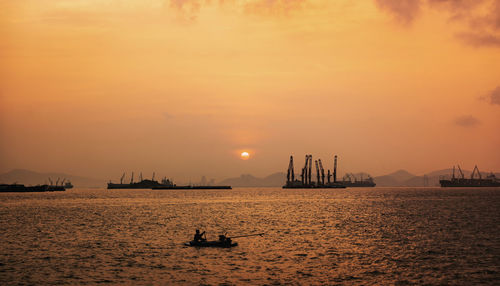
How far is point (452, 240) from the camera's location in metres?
61.4

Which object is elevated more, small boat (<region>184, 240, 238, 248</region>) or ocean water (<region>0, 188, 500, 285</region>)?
small boat (<region>184, 240, 238, 248</region>)

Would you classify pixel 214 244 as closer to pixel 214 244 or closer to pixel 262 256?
pixel 214 244

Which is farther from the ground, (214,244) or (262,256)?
(214,244)

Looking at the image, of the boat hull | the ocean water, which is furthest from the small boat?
the ocean water

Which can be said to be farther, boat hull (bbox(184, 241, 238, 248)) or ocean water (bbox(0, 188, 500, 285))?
boat hull (bbox(184, 241, 238, 248))

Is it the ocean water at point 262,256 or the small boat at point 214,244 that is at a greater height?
the small boat at point 214,244

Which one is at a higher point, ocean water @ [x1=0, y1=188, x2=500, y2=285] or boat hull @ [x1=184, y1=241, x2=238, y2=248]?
boat hull @ [x1=184, y1=241, x2=238, y2=248]

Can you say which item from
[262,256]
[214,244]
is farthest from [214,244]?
[262,256]

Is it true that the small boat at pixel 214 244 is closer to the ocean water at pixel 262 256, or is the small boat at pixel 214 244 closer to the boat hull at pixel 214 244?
the boat hull at pixel 214 244

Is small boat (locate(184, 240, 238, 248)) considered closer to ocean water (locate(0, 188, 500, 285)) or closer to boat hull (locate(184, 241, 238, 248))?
boat hull (locate(184, 241, 238, 248))

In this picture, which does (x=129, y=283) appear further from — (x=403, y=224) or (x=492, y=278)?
(x=403, y=224)

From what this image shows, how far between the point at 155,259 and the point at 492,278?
94.5 feet

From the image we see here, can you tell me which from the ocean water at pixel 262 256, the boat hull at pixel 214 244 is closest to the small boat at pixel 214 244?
the boat hull at pixel 214 244

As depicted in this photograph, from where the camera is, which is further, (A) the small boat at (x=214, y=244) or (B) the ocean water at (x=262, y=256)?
(A) the small boat at (x=214, y=244)
